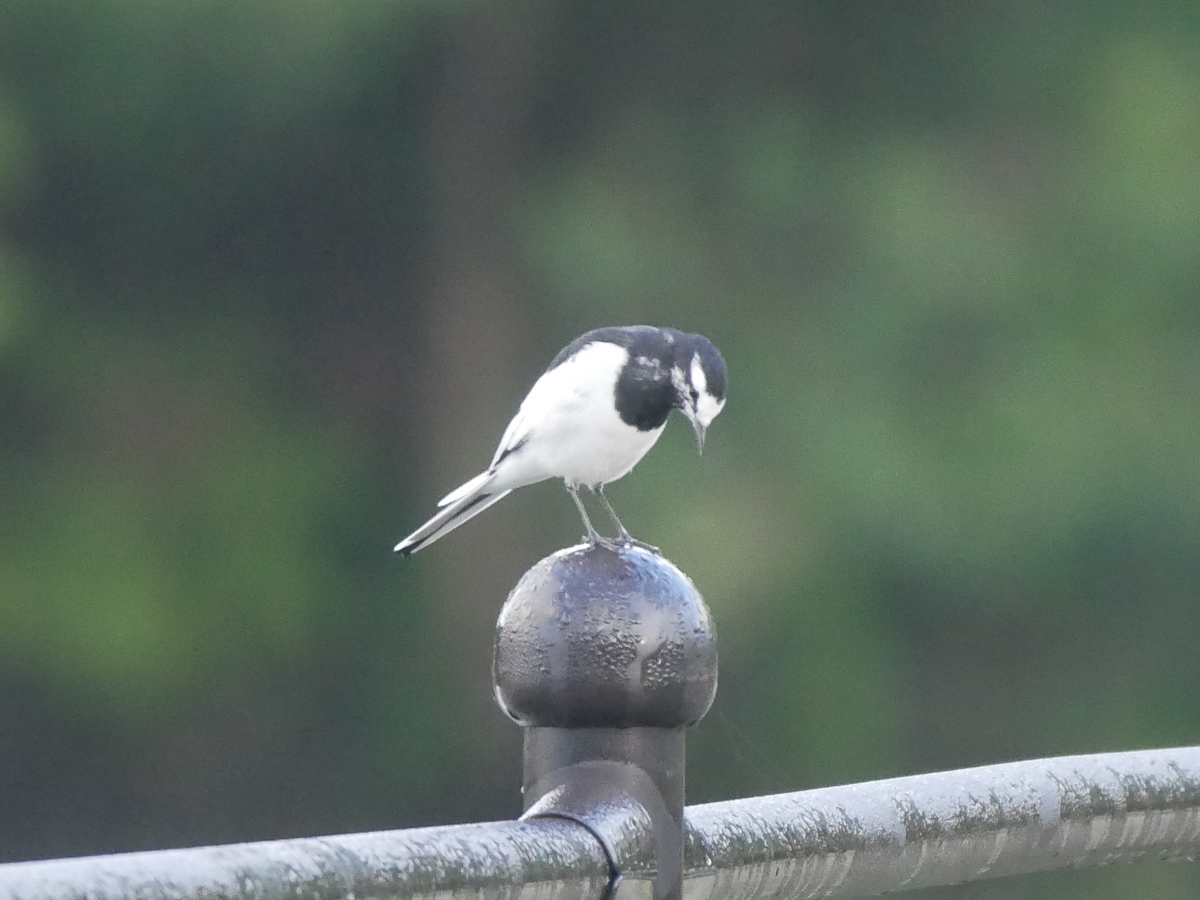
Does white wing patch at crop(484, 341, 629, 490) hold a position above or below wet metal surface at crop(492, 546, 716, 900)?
below

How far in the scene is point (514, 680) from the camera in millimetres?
1304

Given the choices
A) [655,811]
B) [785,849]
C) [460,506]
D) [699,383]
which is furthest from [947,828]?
[460,506]

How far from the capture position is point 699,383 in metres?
3.10

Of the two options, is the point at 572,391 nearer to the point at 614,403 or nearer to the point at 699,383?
the point at 614,403

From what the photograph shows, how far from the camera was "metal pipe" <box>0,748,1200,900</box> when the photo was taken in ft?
2.80

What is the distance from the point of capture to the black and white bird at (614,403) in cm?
314

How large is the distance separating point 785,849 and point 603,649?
20cm

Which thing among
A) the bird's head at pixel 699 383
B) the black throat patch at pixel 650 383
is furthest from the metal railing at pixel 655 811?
the black throat patch at pixel 650 383

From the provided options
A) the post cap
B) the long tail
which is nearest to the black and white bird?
the long tail

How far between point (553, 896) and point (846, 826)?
1.21 feet

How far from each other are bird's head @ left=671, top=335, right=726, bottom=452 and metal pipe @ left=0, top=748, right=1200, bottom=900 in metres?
1.49

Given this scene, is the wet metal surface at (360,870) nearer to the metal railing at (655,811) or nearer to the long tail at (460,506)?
the metal railing at (655,811)

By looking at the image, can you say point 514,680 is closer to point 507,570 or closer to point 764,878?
point 764,878

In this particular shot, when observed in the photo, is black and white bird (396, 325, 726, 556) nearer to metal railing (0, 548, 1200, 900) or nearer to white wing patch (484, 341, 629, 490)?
white wing patch (484, 341, 629, 490)
